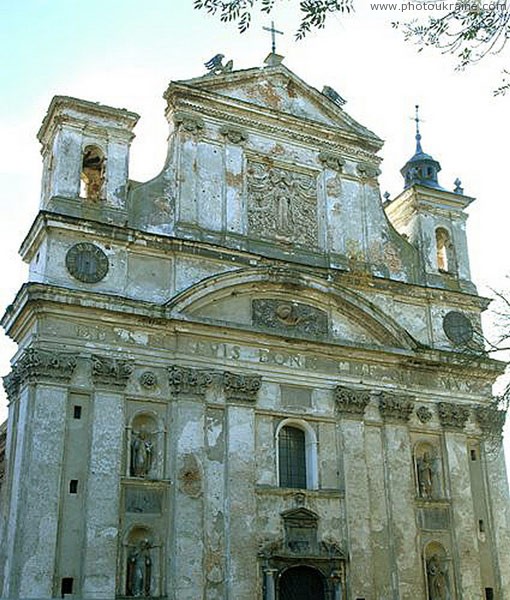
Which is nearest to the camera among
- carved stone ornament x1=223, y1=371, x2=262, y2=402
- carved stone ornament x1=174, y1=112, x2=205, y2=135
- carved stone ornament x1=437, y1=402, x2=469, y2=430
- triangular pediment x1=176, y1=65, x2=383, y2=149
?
carved stone ornament x1=223, y1=371, x2=262, y2=402

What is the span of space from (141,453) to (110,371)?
5.73 ft

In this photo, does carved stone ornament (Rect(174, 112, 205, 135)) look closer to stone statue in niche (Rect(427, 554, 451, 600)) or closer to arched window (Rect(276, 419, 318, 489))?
arched window (Rect(276, 419, 318, 489))

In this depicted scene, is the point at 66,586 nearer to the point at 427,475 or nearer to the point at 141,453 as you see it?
the point at 141,453

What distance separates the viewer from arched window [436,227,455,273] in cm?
2389

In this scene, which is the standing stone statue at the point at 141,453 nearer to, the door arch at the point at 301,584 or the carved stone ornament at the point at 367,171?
the door arch at the point at 301,584

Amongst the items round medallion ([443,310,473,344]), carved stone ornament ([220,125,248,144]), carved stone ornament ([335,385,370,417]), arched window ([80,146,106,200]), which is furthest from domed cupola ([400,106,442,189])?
arched window ([80,146,106,200])

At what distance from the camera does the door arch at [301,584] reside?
18328 millimetres

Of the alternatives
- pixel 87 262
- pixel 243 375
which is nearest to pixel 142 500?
pixel 243 375

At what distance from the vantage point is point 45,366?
56.3ft

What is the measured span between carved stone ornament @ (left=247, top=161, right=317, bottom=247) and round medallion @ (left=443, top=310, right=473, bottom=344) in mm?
4076

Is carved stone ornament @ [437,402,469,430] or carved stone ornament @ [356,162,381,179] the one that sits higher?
carved stone ornament @ [356,162,381,179]

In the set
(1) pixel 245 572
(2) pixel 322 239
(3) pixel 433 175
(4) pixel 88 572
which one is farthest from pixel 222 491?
(3) pixel 433 175

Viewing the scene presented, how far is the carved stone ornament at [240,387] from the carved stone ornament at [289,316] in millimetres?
1460

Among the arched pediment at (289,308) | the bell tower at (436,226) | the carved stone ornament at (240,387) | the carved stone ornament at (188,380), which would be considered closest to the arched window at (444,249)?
the bell tower at (436,226)
